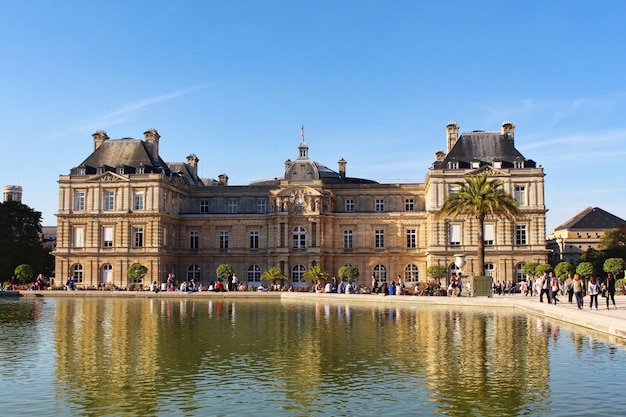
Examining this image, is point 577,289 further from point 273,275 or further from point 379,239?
point 379,239

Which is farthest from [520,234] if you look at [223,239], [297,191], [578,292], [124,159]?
[124,159]

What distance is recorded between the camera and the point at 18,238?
7200cm

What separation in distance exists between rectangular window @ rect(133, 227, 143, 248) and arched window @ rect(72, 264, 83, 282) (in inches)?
229

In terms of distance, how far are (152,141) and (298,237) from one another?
57.7 feet

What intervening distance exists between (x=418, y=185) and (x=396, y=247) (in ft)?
22.6

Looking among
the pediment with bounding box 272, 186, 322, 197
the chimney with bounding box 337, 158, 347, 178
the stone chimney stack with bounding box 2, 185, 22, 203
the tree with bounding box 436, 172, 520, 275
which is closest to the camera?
the tree with bounding box 436, 172, 520, 275

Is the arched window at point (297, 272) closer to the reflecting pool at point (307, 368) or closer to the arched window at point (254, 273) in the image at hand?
the arched window at point (254, 273)

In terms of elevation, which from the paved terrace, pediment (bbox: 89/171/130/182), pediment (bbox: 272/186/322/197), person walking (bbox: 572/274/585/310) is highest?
pediment (bbox: 89/171/130/182)

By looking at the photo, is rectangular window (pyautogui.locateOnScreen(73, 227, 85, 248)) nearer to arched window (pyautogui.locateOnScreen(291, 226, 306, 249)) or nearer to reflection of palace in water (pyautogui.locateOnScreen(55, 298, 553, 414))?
arched window (pyautogui.locateOnScreen(291, 226, 306, 249))

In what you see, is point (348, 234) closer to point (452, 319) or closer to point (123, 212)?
point (123, 212)

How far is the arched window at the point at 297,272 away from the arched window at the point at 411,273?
10.0m

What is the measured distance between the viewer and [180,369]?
1831 cm

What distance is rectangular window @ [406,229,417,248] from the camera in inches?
2717

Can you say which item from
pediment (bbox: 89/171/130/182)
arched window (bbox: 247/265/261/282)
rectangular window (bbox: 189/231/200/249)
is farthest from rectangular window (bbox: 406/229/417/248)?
pediment (bbox: 89/171/130/182)
